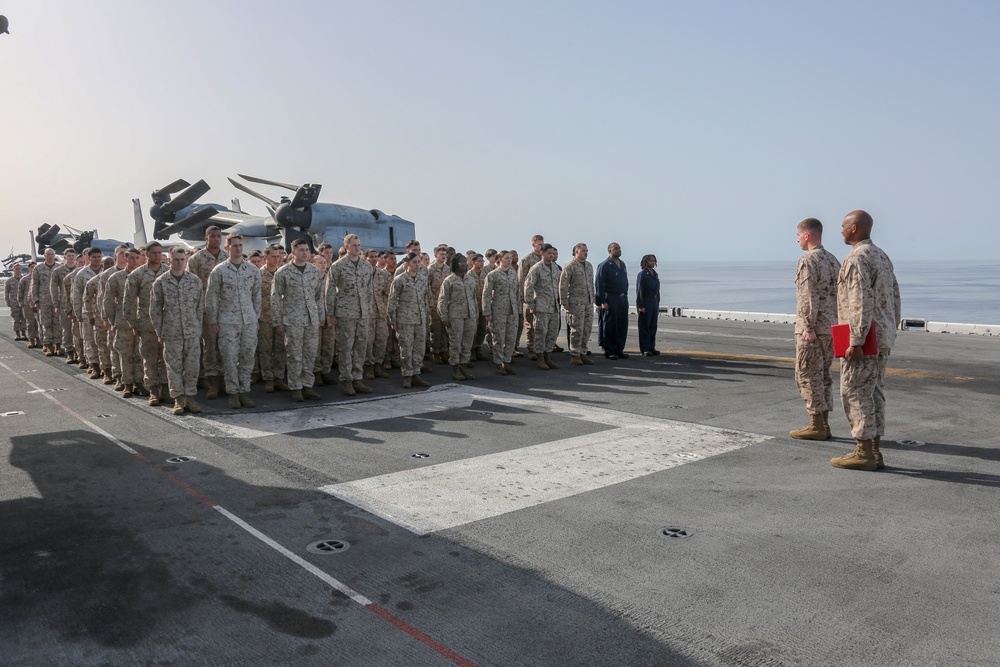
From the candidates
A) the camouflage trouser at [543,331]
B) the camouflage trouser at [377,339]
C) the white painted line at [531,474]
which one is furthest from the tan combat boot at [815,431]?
the camouflage trouser at [377,339]

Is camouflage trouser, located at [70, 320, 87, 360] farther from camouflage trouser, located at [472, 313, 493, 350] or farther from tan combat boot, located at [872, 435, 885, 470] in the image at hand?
tan combat boot, located at [872, 435, 885, 470]

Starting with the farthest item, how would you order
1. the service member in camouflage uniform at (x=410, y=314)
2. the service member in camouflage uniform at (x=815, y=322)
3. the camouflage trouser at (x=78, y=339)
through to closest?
the camouflage trouser at (x=78, y=339) < the service member in camouflage uniform at (x=410, y=314) < the service member in camouflage uniform at (x=815, y=322)

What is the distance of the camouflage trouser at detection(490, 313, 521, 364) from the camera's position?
11211mm

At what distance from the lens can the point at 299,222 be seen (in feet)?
64.1

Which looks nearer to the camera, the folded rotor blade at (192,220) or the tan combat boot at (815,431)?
the tan combat boot at (815,431)

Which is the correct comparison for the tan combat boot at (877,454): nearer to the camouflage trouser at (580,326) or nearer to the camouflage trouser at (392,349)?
the camouflage trouser at (580,326)

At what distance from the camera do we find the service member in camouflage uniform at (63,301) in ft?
44.6

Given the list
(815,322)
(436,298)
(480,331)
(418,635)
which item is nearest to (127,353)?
(436,298)

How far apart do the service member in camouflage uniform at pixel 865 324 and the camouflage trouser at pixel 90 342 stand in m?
10.5

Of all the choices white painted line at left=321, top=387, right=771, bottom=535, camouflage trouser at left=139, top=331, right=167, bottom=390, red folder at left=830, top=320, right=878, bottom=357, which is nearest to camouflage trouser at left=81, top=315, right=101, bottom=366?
camouflage trouser at left=139, top=331, right=167, bottom=390

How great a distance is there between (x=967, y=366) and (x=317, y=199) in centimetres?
1517

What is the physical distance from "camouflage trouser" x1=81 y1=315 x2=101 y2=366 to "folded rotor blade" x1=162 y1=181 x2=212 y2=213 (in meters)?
15.2

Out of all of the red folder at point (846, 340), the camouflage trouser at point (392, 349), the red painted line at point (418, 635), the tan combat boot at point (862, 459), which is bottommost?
the red painted line at point (418, 635)

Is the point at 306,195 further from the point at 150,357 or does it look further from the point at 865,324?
the point at 865,324
